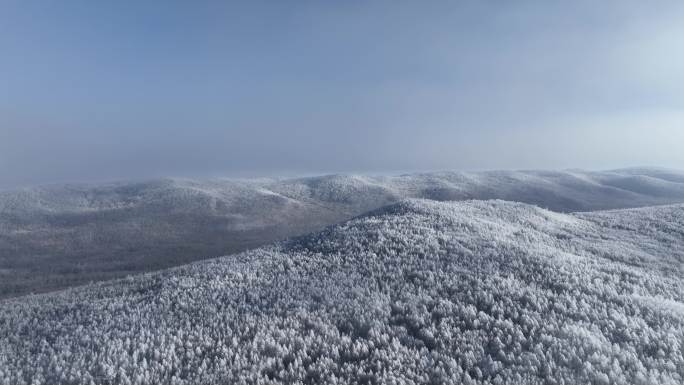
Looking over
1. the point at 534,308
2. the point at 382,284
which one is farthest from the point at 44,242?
the point at 534,308

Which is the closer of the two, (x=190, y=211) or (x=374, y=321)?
(x=374, y=321)

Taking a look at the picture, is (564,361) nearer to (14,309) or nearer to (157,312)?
(157,312)

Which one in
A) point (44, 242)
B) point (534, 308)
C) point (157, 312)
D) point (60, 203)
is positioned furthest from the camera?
point (60, 203)

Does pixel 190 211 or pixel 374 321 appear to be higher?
pixel 374 321

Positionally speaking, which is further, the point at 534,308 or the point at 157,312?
the point at 157,312
